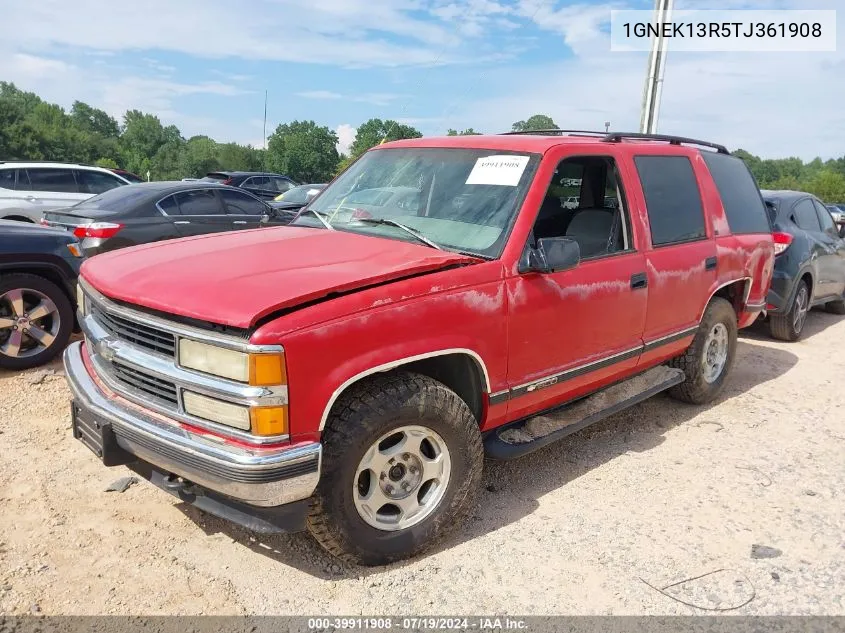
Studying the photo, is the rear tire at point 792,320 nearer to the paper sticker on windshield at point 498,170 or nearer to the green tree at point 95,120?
the paper sticker on windshield at point 498,170

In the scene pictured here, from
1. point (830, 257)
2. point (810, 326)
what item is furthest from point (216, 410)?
point (810, 326)

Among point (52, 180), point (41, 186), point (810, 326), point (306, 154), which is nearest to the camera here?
point (810, 326)

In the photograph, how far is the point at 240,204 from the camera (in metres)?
9.70

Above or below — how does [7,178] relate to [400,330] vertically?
above

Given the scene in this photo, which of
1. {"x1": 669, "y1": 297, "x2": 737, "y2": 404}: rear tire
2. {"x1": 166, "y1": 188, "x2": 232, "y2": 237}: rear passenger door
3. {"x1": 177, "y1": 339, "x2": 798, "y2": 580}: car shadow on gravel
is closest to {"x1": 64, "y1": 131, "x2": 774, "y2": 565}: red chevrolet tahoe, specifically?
{"x1": 177, "y1": 339, "x2": 798, "y2": 580}: car shadow on gravel

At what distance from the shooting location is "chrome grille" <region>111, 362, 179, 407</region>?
2.77 meters

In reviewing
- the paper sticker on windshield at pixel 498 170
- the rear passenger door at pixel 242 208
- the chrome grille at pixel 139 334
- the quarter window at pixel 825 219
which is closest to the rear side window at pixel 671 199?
the paper sticker on windshield at pixel 498 170

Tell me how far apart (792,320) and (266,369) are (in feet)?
23.4

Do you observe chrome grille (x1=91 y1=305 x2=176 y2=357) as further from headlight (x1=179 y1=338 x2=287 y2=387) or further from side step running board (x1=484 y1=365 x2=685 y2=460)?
side step running board (x1=484 y1=365 x2=685 y2=460)

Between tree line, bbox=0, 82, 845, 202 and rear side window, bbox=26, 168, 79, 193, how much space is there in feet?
130

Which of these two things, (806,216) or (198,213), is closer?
(806,216)

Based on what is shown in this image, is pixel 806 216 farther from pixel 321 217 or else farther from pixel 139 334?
pixel 139 334

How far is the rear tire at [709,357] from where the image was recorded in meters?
5.05

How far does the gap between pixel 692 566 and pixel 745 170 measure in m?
3.91
